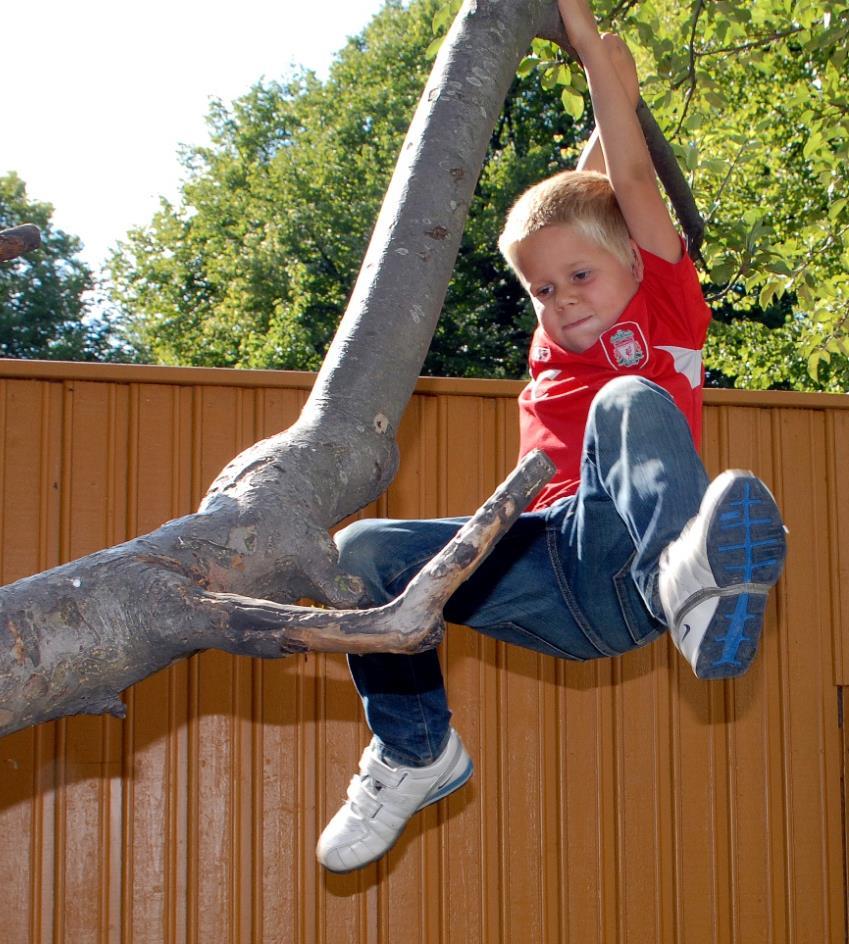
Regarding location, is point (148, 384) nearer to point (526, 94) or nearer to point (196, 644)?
point (196, 644)

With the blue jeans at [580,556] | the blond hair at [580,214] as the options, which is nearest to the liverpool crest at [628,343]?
the blond hair at [580,214]

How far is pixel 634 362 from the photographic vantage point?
2.42 metres

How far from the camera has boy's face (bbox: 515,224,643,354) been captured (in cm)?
245

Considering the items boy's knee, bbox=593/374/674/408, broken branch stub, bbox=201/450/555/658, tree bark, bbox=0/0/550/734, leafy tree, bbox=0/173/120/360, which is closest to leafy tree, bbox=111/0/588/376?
leafy tree, bbox=0/173/120/360

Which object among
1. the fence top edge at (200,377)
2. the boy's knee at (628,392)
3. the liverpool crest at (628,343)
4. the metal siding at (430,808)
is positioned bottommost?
the metal siding at (430,808)

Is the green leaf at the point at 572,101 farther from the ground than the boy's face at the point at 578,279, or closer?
farther from the ground

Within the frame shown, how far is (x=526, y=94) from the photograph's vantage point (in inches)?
888

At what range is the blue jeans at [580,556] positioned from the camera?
6.25 feet

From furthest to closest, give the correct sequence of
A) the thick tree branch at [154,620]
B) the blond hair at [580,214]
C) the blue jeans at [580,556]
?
the blond hair at [580,214], the blue jeans at [580,556], the thick tree branch at [154,620]

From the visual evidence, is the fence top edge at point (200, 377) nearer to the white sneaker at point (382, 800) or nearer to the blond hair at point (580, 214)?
the blond hair at point (580, 214)

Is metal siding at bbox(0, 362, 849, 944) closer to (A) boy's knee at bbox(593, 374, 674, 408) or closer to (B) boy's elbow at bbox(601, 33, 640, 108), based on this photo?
(B) boy's elbow at bbox(601, 33, 640, 108)

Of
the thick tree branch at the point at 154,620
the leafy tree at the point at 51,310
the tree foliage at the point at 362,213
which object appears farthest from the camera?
the leafy tree at the point at 51,310

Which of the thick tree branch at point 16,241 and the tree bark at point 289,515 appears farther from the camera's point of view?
the thick tree branch at point 16,241

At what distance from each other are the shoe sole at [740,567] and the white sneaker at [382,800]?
0.95 meters
